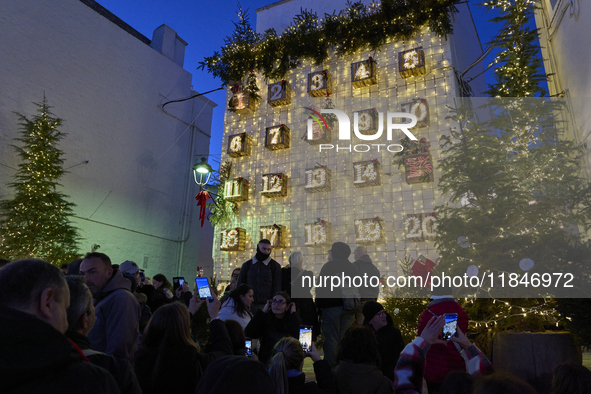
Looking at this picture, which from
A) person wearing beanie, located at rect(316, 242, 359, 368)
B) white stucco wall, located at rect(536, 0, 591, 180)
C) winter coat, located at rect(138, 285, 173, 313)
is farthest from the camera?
white stucco wall, located at rect(536, 0, 591, 180)

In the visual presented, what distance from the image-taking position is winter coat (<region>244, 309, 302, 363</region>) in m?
4.12

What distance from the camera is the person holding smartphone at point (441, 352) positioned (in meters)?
3.37

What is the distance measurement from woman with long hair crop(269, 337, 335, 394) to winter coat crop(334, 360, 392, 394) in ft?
0.30

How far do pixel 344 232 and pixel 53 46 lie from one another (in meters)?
9.98

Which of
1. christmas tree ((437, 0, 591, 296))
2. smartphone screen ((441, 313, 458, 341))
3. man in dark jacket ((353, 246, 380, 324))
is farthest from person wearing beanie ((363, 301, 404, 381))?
christmas tree ((437, 0, 591, 296))

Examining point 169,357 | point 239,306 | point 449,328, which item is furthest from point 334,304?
point 169,357

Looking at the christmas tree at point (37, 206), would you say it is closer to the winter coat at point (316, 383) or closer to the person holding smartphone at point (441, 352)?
the winter coat at point (316, 383)

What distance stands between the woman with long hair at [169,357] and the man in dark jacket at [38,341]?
3.69 feet

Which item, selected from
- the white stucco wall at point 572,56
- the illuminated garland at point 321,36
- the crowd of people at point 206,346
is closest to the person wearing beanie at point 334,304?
the crowd of people at point 206,346

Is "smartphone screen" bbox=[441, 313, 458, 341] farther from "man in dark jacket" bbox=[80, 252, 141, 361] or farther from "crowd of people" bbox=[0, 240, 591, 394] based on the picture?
"man in dark jacket" bbox=[80, 252, 141, 361]

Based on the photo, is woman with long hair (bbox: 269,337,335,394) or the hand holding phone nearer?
woman with long hair (bbox: 269,337,335,394)

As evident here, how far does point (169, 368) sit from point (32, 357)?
1.45 m

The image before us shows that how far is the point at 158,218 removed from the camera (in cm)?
1377

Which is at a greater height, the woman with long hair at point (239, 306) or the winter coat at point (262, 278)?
the winter coat at point (262, 278)
